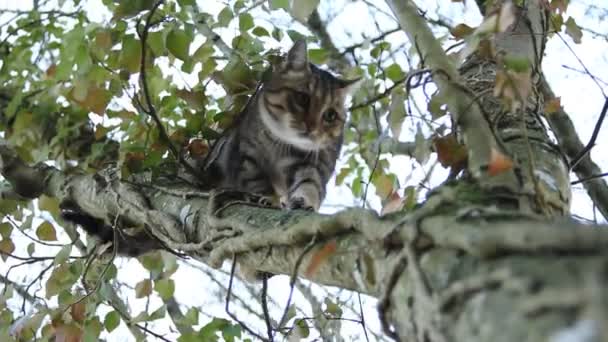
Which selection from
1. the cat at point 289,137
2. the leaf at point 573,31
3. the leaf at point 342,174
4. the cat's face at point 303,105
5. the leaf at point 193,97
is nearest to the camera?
the leaf at point 573,31

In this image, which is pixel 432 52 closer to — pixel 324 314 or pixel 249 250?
pixel 249 250

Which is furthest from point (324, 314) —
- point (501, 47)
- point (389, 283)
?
point (389, 283)

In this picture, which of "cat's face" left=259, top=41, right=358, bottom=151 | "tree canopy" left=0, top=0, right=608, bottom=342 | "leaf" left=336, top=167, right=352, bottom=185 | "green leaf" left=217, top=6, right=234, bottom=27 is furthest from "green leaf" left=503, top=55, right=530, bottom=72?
"leaf" left=336, top=167, right=352, bottom=185

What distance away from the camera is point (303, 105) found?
2.59 metres

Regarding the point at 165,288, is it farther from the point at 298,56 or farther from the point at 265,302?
the point at 298,56

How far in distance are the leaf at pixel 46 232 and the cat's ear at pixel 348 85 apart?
116 centimetres

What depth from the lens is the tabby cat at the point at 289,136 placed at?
2344 millimetres

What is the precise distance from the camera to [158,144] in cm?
184

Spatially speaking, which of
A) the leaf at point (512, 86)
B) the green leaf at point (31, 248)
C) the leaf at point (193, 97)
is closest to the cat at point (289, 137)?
the leaf at point (193, 97)

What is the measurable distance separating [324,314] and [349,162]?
4.79 feet

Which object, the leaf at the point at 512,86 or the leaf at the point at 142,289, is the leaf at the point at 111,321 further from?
the leaf at the point at 512,86

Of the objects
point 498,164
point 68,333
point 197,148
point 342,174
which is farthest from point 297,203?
point 498,164

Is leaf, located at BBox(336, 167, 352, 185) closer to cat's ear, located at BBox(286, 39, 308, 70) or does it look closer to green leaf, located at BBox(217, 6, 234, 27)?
cat's ear, located at BBox(286, 39, 308, 70)

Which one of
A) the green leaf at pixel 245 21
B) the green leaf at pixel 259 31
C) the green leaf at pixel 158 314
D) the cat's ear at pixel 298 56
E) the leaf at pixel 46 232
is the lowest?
the green leaf at pixel 158 314
